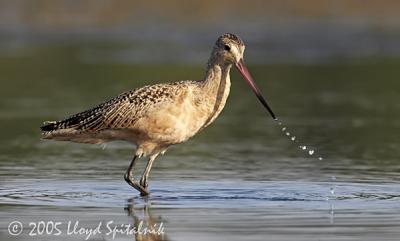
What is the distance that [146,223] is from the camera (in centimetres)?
1059

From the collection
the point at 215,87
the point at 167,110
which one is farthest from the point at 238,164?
the point at 167,110

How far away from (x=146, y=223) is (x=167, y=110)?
6.87 ft

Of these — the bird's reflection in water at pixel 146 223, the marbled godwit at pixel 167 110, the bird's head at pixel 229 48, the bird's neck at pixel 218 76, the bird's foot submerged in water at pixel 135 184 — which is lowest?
the bird's reflection in water at pixel 146 223

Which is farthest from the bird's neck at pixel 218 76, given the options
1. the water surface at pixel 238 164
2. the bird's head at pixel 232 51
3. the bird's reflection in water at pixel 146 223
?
the bird's reflection in water at pixel 146 223

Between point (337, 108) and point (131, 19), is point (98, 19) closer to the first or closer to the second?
point (131, 19)

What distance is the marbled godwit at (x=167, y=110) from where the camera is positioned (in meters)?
12.5

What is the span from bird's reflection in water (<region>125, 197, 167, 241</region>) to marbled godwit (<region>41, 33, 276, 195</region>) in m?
0.89

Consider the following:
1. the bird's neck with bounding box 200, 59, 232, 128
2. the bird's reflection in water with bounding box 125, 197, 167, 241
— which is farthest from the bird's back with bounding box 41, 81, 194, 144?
the bird's reflection in water with bounding box 125, 197, 167, 241

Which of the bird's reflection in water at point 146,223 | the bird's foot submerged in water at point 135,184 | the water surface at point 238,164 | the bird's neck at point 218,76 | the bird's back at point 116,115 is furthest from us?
the bird's neck at point 218,76

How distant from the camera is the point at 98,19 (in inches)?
1195

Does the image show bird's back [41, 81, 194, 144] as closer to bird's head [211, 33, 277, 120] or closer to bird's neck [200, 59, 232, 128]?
bird's neck [200, 59, 232, 128]

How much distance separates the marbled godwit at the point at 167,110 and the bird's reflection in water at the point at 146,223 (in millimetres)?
891

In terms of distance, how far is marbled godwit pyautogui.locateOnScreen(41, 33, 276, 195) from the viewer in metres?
12.5

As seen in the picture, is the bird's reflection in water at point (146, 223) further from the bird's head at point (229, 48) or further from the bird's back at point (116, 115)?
the bird's head at point (229, 48)
